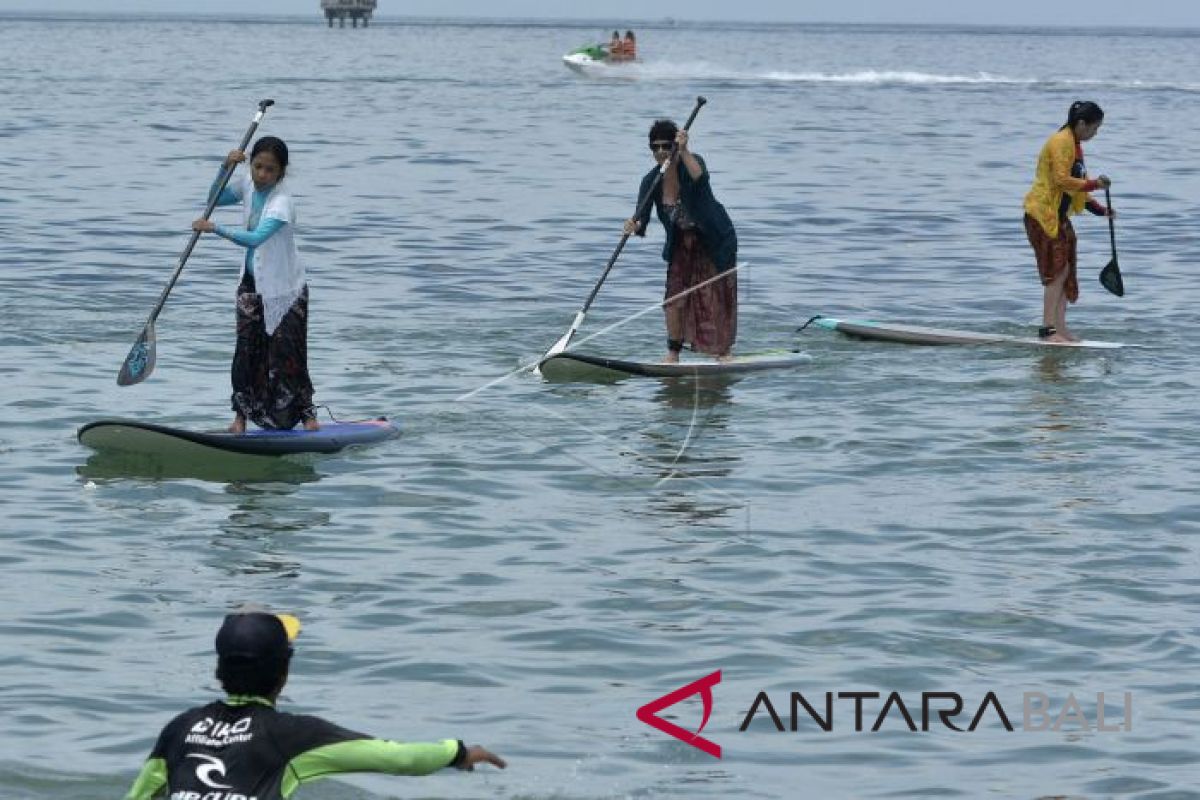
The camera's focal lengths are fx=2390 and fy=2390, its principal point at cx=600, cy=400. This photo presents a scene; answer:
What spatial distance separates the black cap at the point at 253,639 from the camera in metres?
5.68

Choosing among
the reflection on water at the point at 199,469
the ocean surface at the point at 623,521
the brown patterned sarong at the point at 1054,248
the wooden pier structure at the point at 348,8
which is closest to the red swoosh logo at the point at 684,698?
the ocean surface at the point at 623,521

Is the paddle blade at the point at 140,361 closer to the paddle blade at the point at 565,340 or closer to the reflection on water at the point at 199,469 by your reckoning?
the reflection on water at the point at 199,469

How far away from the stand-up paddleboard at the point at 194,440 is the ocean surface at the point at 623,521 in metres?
0.12

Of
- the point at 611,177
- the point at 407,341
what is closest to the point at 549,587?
the point at 407,341

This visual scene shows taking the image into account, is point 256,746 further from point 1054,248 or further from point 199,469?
point 1054,248

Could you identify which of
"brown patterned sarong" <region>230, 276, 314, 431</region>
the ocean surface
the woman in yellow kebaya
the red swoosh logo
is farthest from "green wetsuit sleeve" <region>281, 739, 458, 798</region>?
the woman in yellow kebaya

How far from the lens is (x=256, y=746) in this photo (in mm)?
5727

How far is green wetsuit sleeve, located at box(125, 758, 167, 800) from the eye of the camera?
19.1ft

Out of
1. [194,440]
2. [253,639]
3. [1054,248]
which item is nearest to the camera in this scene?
[253,639]

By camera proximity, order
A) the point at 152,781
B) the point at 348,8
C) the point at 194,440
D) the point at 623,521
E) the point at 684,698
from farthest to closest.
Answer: the point at 348,8, the point at 194,440, the point at 623,521, the point at 684,698, the point at 152,781

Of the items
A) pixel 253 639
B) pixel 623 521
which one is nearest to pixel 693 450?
pixel 623 521

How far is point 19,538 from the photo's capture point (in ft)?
36.9

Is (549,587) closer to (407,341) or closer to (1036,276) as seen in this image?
(407,341)

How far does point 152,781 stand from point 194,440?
22.9ft
